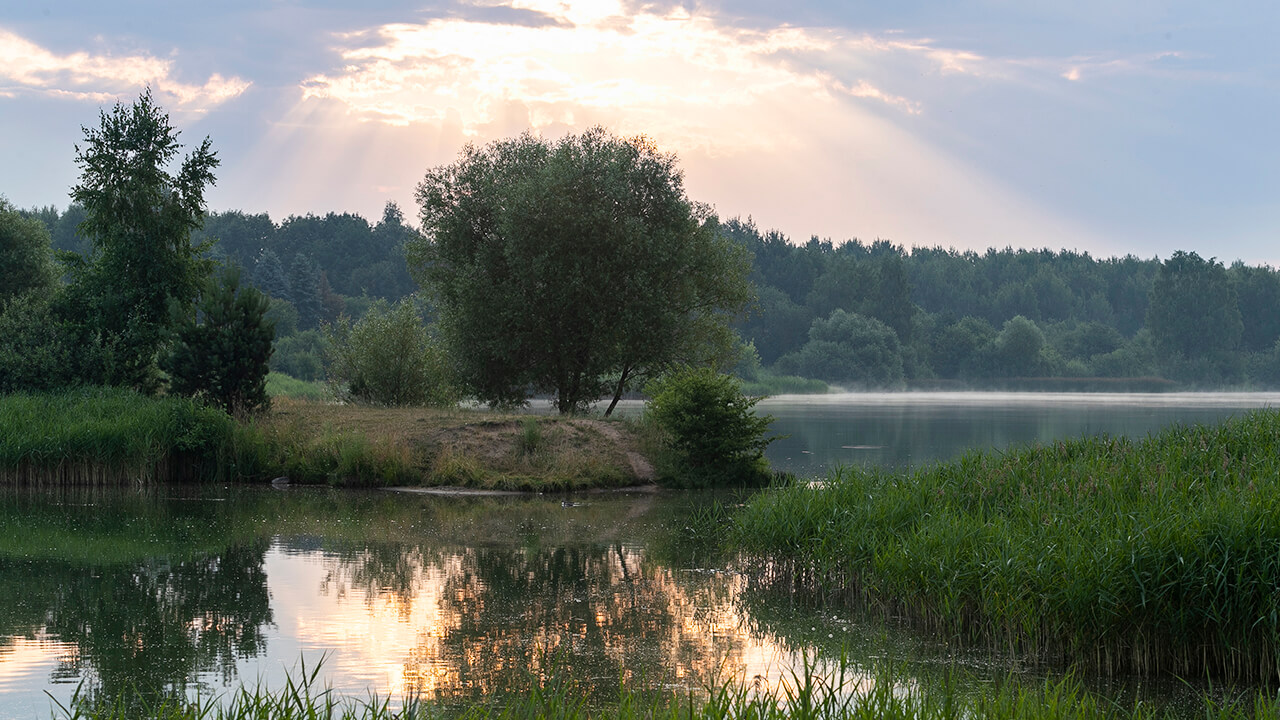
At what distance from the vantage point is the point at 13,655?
10.6m

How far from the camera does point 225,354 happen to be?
92.6 ft

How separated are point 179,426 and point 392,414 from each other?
5.42 meters

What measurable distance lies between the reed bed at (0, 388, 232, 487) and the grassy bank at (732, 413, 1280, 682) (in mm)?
15773

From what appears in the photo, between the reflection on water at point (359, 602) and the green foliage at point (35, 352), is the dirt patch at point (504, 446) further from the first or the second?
the green foliage at point (35, 352)

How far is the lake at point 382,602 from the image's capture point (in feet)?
33.5

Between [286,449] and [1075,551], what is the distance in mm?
20431

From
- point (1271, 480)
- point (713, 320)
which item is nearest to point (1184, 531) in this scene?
point (1271, 480)

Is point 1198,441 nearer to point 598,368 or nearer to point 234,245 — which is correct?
point 598,368

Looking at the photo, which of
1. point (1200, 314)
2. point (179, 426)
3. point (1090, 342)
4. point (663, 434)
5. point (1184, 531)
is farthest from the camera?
point (1090, 342)

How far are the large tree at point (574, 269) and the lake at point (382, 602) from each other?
974 cm

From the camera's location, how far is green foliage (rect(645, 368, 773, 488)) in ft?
85.5

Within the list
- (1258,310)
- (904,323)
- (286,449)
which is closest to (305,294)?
(904,323)

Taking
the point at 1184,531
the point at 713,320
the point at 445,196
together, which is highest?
the point at 445,196

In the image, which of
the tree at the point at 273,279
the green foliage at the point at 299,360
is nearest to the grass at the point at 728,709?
the green foliage at the point at 299,360
